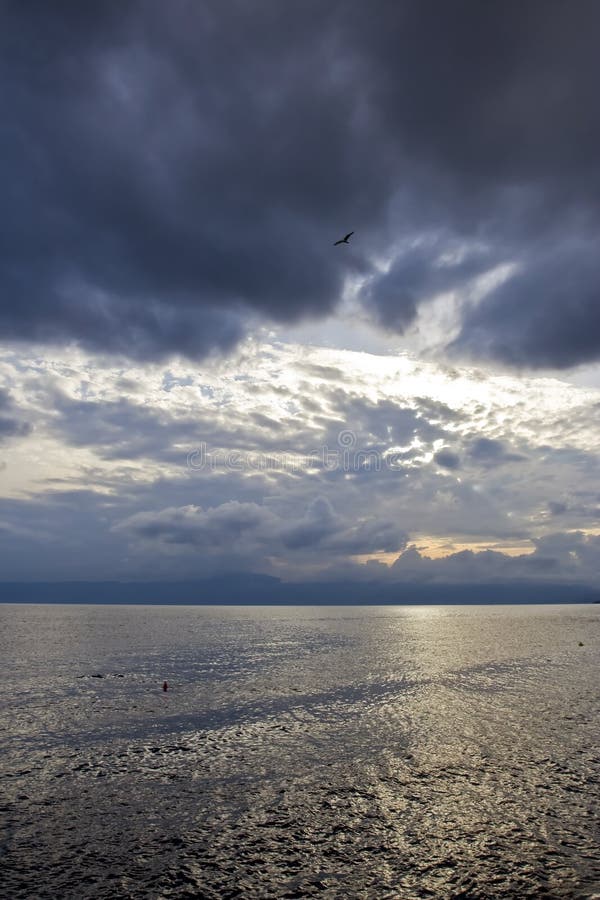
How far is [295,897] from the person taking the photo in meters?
24.6

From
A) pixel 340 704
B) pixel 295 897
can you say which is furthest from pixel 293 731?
pixel 295 897

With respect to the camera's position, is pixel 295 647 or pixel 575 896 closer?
pixel 575 896

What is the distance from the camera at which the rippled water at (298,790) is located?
87.1 feet

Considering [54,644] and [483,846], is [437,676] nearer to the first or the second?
[483,846]

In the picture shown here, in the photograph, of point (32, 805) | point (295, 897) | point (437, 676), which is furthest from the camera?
point (437, 676)

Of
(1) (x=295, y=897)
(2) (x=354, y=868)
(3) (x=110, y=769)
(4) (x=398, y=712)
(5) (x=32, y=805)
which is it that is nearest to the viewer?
(1) (x=295, y=897)

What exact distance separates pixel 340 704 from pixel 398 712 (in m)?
7.16

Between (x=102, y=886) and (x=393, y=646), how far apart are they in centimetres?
13854

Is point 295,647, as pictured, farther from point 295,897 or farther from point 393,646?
point 295,897

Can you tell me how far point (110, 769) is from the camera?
4197 cm

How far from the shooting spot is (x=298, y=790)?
37.8 m

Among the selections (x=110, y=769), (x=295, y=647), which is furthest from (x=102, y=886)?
(x=295, y=647)

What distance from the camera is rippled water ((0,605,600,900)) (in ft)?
87.1

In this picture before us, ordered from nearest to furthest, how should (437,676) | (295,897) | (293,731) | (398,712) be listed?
(295,897), (293,731), (398,712), (437,676)
